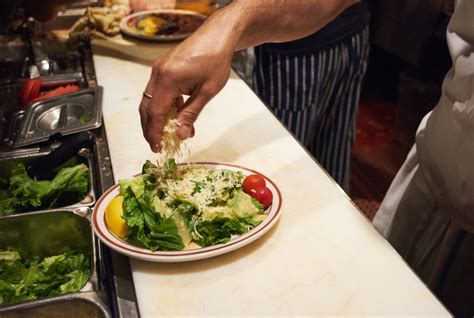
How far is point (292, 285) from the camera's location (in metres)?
1.07

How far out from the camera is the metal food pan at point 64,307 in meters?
1.03

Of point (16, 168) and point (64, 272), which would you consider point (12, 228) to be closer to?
point (64, 272)

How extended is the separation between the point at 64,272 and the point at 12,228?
188 mm

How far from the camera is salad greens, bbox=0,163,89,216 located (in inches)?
58.1

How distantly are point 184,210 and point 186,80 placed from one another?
0.33m

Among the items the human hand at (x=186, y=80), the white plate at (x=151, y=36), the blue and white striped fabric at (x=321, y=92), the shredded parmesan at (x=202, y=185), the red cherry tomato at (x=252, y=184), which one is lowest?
the blue and white striped fabric at (x=321, y=92)

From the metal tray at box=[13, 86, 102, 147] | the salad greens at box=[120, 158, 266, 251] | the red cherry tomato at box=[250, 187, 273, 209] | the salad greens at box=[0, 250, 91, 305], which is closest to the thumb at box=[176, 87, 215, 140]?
the salad greens at box=[120, 158, 266, 251]

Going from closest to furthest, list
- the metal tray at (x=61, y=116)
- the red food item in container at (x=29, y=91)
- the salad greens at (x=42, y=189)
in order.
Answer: the salad greens at (x=42, y=189)
the metal tray at (x=61, y=116)
the red food item in container at (x=29, y=91)

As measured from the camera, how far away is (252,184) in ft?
4.14

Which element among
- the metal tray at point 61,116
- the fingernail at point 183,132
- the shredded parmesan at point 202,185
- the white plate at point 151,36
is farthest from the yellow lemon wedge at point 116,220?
the white plate at point 151,36

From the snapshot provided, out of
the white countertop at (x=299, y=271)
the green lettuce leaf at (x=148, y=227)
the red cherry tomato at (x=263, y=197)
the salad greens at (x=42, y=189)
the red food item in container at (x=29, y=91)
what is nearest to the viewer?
the white countertop at (x=299, y=271)

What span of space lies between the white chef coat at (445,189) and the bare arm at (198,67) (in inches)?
21.0

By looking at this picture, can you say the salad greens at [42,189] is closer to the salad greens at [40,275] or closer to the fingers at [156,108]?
the salad greens at [40,275]

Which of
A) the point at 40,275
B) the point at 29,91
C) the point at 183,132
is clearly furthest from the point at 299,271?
the point at 29,91
